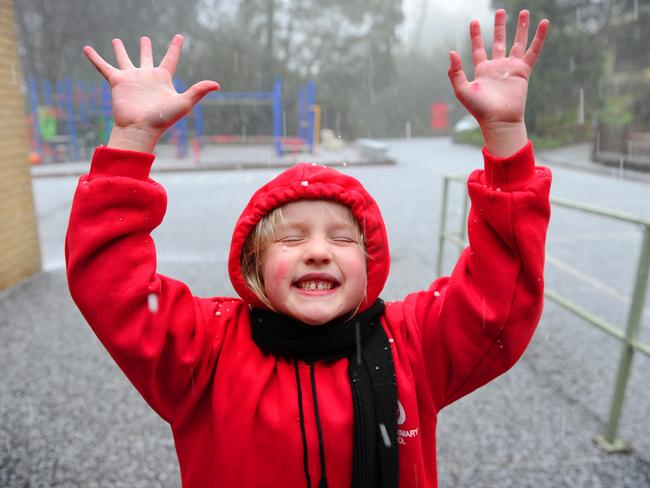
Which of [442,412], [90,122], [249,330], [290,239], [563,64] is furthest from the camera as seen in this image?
[90,122]

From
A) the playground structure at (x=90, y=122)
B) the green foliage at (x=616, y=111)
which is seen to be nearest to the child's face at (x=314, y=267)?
Result: the playground structure at (x=90, y=122)

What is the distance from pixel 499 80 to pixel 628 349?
203 centimetres

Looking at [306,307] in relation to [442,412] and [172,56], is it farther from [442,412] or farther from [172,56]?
[442,412]

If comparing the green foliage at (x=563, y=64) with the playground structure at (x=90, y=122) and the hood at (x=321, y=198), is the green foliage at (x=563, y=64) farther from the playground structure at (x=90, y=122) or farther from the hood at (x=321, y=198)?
the hood at (x=321, y=198)

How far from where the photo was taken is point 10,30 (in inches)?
206

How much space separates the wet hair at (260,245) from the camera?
1.37m

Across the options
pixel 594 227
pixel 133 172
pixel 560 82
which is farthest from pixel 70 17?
pixel 133 172

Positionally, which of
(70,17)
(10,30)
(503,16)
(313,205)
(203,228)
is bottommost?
(203,228)

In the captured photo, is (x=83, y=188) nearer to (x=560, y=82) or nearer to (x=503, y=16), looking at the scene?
(x=503, y=16)

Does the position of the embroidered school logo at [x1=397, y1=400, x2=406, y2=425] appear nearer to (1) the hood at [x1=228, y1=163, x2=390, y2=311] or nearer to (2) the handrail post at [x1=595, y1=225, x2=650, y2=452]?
(1) the hood at [x1=228, y1=163, x2=390, y2=311]

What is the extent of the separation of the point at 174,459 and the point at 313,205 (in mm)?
1947

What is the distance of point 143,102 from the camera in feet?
4.15

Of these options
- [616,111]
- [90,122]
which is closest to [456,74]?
[616,111]

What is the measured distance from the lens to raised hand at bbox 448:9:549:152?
4.19ft
